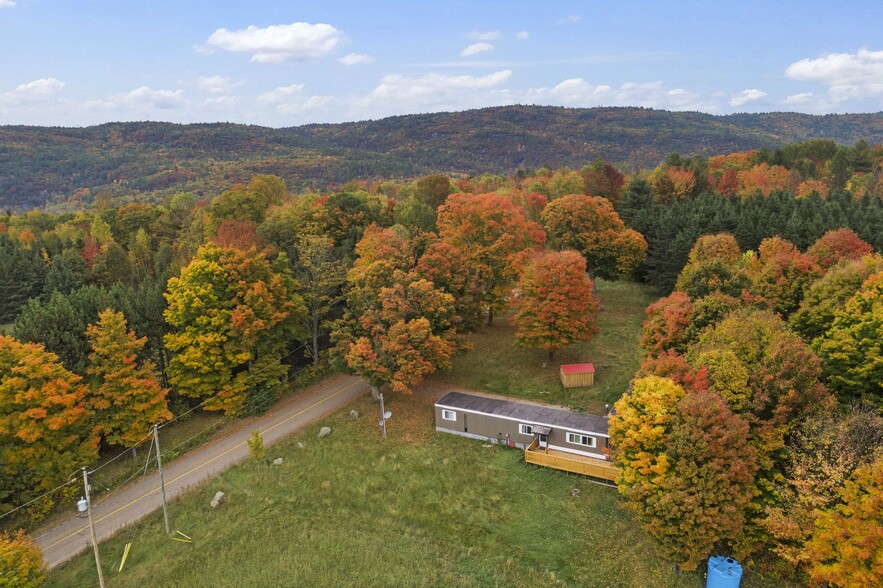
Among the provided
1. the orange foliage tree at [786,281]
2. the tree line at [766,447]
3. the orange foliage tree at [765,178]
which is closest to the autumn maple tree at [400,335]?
the tree line at [766,447]

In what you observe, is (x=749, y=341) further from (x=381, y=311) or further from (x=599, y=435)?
(x=381, y=311)

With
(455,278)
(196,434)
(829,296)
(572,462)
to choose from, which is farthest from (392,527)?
(829,296)

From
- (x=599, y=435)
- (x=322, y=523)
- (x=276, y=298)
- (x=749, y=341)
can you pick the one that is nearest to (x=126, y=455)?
(x=276, y=298)

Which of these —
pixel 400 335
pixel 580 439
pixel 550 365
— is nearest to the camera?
pixel 580 439

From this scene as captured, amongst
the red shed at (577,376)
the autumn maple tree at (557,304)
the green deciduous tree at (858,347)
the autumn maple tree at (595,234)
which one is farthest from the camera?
the autumn maple tree at (595,234)

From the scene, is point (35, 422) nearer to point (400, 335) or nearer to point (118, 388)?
point (118, 388)

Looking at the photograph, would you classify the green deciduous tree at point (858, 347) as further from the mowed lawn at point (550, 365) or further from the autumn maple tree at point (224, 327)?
the autumn maple tree at point (224, 327)

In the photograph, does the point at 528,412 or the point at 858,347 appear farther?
the point at 528,412
